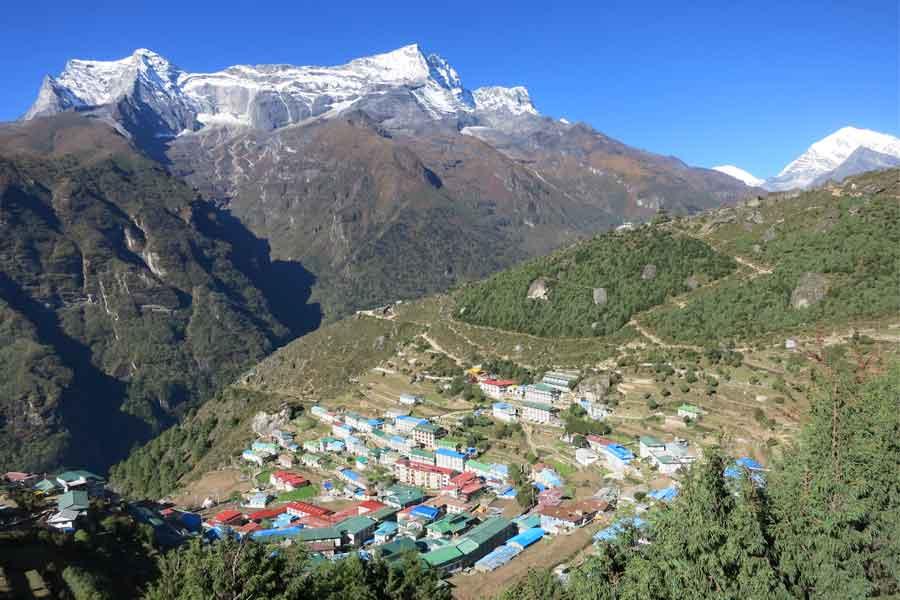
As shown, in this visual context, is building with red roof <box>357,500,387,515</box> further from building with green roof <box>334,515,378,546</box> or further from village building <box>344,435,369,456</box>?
village building <box>344,435,369,456</box>

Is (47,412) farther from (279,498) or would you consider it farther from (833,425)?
(833,425)

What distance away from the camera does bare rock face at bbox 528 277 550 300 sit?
295 feet

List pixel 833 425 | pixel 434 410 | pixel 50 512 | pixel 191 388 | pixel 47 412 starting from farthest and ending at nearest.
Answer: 1. pixel 191 388
2. pixel 47 412
3. pixel 434 410
4. pixel 50 512
5. pixel 833 425

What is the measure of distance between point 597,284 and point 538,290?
8.80m

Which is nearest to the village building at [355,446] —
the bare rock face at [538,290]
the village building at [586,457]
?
the village building at [586,457]

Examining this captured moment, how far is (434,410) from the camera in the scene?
2800 inches

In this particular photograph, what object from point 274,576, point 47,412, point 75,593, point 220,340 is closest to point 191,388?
point 220,340

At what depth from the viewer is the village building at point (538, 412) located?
62219 mm

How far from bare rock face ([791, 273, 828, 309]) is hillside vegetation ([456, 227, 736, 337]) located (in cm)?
1302

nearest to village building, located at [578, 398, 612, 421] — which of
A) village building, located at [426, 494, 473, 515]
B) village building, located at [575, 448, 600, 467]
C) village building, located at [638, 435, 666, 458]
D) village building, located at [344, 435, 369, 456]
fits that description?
village building, located at [575, 448, 600, 467]

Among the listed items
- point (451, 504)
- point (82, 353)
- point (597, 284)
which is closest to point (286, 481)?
point (451, 504)

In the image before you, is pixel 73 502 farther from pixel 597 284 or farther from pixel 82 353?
pixel 82 353

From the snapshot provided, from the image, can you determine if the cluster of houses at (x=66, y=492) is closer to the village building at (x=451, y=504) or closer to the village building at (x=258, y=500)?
the village building at (x=258, y=500)

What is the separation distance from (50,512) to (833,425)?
151ft
